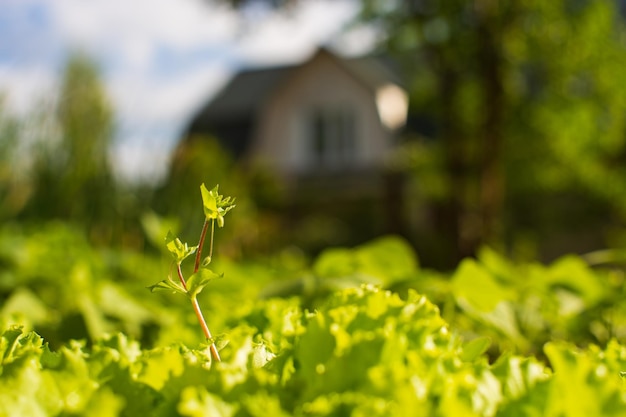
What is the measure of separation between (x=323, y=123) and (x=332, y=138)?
1.47 ft

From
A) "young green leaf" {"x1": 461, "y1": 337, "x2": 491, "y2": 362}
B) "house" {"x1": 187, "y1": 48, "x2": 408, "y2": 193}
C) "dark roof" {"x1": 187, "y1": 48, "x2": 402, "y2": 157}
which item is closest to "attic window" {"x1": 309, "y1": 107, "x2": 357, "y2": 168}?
"house" {"x1": 187, "y1": 48, "x2": 408, "y2": 193}

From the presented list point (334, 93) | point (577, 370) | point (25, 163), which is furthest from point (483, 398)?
point (334, 93)

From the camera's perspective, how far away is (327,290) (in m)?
1.43

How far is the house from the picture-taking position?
69.2 ft

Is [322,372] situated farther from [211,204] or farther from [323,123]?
[323,123]

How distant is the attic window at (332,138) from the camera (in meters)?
21.7

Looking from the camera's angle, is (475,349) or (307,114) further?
(307,114)

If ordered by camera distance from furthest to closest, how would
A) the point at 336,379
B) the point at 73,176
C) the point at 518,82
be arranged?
the point at 518,82
the point at 73,176
the point at 336,379

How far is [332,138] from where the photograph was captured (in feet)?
72.4

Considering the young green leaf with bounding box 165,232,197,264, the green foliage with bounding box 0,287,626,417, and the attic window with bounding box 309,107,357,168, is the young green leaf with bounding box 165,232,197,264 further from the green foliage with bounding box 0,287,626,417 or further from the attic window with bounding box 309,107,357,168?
→ the attic window with bounding box 309,107,357,168

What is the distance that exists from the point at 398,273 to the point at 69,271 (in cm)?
73

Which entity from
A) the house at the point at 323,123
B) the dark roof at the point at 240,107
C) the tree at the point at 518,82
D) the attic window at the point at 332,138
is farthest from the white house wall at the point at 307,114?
the tree at the point at 518,82

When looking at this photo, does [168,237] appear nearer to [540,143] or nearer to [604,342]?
[604,342]

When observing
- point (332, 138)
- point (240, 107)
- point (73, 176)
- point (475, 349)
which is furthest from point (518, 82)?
point (475, 349)
